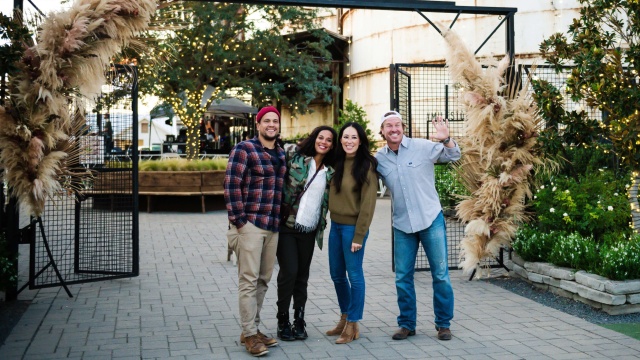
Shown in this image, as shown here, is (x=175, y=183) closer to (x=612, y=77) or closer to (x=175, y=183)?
(x=175, y=183)

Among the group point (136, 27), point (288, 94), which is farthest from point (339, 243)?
point (288, 94)

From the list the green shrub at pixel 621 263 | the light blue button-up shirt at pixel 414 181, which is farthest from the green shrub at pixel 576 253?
the light blue button-up shirt at pixel 414 181

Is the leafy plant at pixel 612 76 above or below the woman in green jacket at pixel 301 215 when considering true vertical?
above

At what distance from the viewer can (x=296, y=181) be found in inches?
229

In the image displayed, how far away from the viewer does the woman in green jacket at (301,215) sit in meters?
5.77

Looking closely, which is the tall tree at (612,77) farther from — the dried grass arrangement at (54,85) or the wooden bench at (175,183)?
the wooden bench at (175,183)

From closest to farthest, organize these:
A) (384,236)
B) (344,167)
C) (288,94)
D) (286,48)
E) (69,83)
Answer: (344,167) < (69,83) < (384,236) < (286,48) < (288,94)

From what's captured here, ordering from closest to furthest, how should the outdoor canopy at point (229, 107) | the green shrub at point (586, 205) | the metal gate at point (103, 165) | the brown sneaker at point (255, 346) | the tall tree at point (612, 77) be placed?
the brown sneaker at point (255, 346) → the tall tree at point (612, 77) → the metal gate at point (103, 165) → the green shrub at point (586, 205) → the outdoor canopy at point (229, 107)

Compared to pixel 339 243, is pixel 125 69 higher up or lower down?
higher up

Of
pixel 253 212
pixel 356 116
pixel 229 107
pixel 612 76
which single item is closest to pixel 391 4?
pixel 612 76

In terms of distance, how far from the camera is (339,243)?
5918 millimetres

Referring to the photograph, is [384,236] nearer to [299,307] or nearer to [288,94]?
[299,307]

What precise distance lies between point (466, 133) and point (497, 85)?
76 cm

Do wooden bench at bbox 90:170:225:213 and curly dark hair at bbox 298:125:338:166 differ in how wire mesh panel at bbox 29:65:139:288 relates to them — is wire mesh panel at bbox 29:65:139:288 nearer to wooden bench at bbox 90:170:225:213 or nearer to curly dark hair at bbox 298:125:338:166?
curly dark hair at bbox 298:125:338:166
